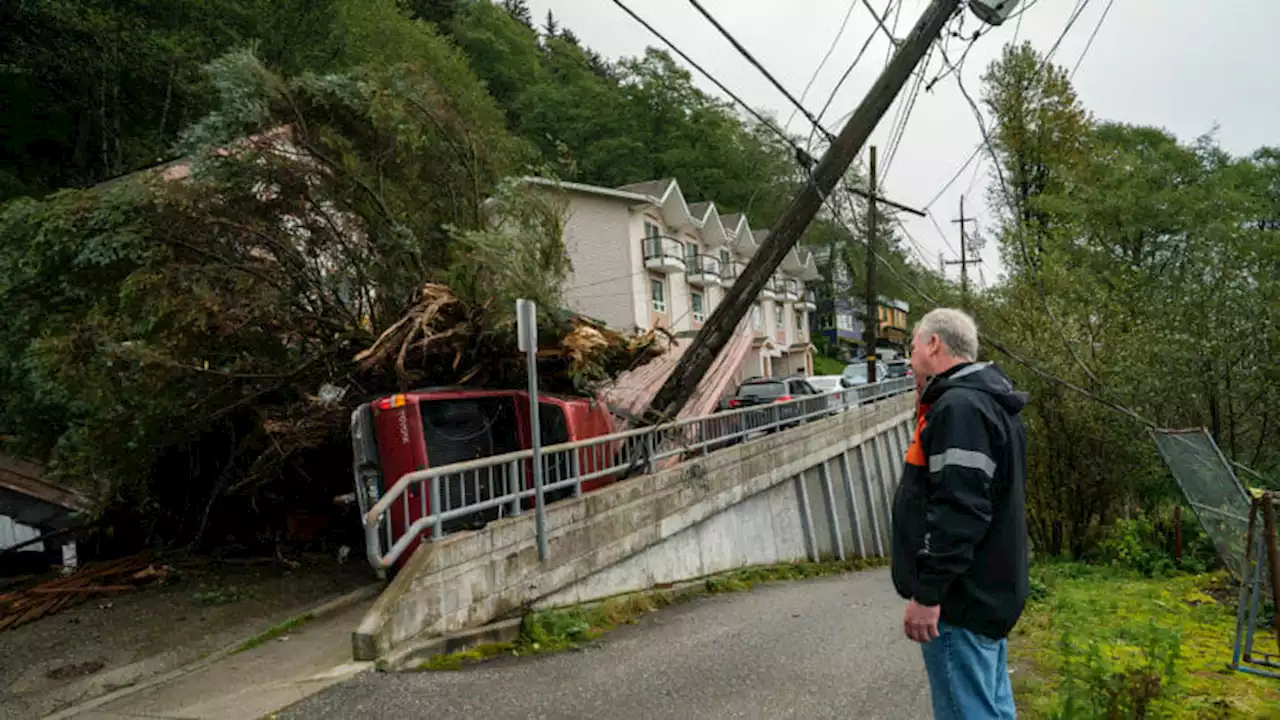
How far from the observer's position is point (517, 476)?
7820 millimetres

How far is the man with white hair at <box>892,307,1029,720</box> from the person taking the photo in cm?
280

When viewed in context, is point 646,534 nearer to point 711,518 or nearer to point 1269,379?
point 711,518

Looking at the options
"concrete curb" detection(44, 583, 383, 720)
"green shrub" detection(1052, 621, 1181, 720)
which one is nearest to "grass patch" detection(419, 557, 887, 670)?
"concrete curb" detection(44, 583, 383, 720)

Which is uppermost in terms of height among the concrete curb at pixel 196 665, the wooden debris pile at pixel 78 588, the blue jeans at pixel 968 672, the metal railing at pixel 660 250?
the metal railing at pixel 660 250

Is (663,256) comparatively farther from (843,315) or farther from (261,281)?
(843,315)

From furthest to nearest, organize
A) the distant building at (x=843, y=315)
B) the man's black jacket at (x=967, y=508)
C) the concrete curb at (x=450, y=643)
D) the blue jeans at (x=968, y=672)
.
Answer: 1. the distant building at (x=843, y=315)
2. the concrete curb at (x=450, y=643)
3. the blue jeans at (x=968, y=672)
4. the man's black jacket at (x=967, y=508)

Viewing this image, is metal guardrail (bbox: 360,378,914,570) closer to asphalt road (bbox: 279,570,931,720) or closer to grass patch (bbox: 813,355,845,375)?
asphalt road (bbox: 279,570,931,720)

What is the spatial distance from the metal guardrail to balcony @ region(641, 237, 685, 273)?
64.6ft

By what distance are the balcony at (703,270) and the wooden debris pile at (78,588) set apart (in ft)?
93.5

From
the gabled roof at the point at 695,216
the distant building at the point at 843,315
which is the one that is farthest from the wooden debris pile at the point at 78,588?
the distant building at the point at 843,315

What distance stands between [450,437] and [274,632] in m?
2.83

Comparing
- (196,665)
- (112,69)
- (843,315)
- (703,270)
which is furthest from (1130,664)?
(843,315)

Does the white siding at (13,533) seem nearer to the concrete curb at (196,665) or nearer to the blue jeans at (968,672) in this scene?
the concrete curb at (196,665)

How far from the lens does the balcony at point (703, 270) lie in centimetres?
3903
